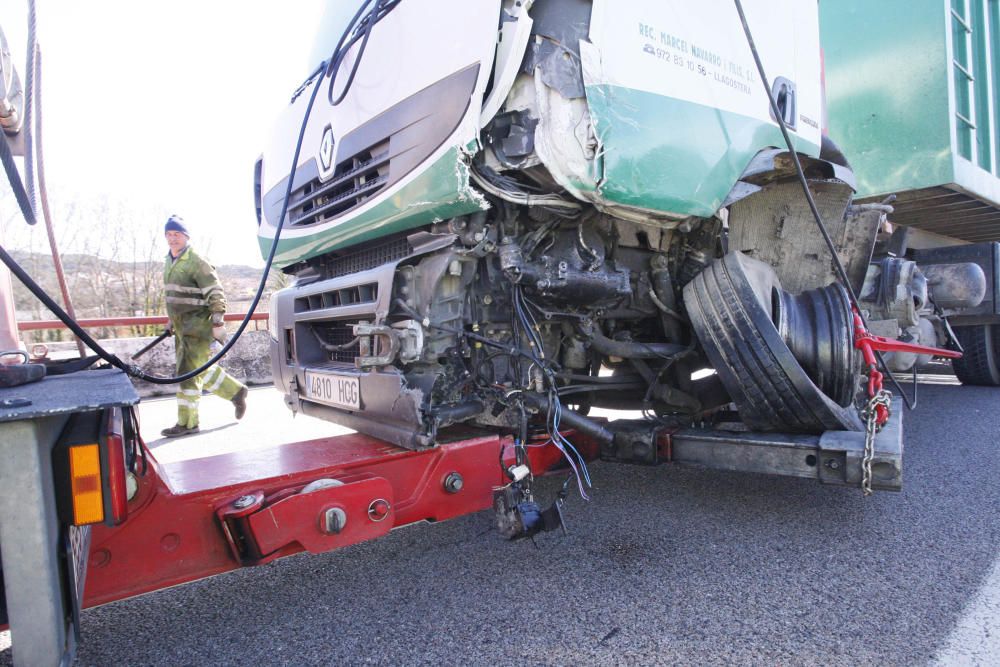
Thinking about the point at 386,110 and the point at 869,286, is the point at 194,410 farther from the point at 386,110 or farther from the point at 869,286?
the point at 869,286

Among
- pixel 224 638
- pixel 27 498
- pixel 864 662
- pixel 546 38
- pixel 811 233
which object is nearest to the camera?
pixel 27 498

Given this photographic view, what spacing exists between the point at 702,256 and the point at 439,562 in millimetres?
1958

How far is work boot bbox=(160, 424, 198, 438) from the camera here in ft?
16.3

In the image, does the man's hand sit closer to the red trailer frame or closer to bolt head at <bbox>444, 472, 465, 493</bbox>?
the red trailer frame

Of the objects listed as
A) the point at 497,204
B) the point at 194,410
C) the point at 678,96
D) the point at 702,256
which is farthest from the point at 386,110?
the point at 194,410

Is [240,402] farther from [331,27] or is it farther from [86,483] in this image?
[86,483]

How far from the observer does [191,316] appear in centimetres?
498

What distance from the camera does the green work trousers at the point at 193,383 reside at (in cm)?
492

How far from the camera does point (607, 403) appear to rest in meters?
3.48

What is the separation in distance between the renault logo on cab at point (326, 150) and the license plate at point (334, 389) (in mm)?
1006

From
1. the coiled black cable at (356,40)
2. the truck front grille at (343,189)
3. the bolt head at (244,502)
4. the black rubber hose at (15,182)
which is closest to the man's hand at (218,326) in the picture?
the truck front grille at (343,189)

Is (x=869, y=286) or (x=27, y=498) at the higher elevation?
(x=869, y=286)

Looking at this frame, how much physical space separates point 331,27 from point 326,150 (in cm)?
84

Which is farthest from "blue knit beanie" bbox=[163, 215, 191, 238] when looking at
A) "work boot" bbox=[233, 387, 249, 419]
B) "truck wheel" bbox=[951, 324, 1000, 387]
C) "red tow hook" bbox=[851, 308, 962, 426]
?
"truck wheel" bbox=[951, 324, 1000, 387]
